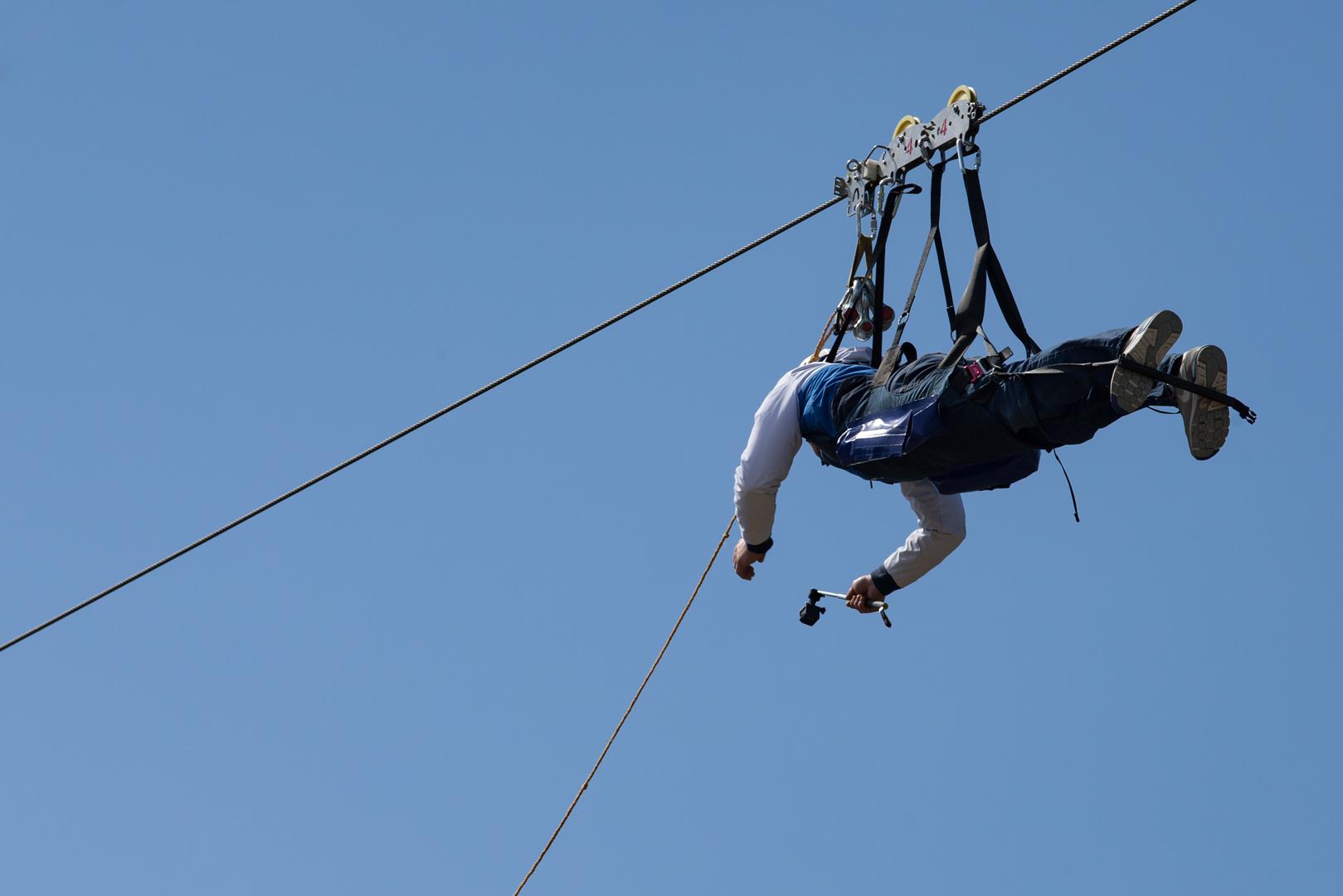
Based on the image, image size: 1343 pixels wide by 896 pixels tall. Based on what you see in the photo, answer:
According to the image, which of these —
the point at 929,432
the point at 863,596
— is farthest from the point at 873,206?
the point at 863,596

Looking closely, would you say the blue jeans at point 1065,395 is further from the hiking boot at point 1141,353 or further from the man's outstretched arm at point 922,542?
the man's outstretched arm at point 922,542

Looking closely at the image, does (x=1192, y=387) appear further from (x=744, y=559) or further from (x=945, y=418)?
(x=744, y=559)

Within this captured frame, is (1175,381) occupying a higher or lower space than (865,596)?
higher

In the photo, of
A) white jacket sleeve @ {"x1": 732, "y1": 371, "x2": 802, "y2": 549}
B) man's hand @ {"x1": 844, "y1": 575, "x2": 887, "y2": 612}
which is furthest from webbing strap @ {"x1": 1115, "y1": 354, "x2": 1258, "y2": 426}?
man's hand @ {"x1": 844, "y1": 575, "x2": 887, "y2": 612}

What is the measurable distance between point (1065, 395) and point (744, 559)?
7.86ft

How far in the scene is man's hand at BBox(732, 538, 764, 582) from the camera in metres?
10.4

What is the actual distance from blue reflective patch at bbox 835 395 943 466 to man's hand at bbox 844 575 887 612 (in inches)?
50.7

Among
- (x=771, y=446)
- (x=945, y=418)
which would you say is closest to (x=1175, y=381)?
(x=945, y=418)

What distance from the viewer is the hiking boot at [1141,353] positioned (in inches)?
322

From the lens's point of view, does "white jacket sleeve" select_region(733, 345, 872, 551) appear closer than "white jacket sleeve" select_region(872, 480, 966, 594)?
Yes

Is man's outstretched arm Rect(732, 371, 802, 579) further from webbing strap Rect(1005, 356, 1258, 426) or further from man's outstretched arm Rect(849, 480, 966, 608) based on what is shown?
webbing strap Rect(1005, 356, 1258, 426)

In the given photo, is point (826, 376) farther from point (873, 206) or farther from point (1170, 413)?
point (1170, 413)

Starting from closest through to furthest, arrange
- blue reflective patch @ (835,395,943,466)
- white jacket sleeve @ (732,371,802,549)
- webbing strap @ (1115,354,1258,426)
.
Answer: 1. webbing strap @ (1115,354,1258,426)
2. blue reflective patch @ (835,395,943,466)
3. white jacket sleeve @ (732,371,802,549)

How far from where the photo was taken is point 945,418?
344 inches
